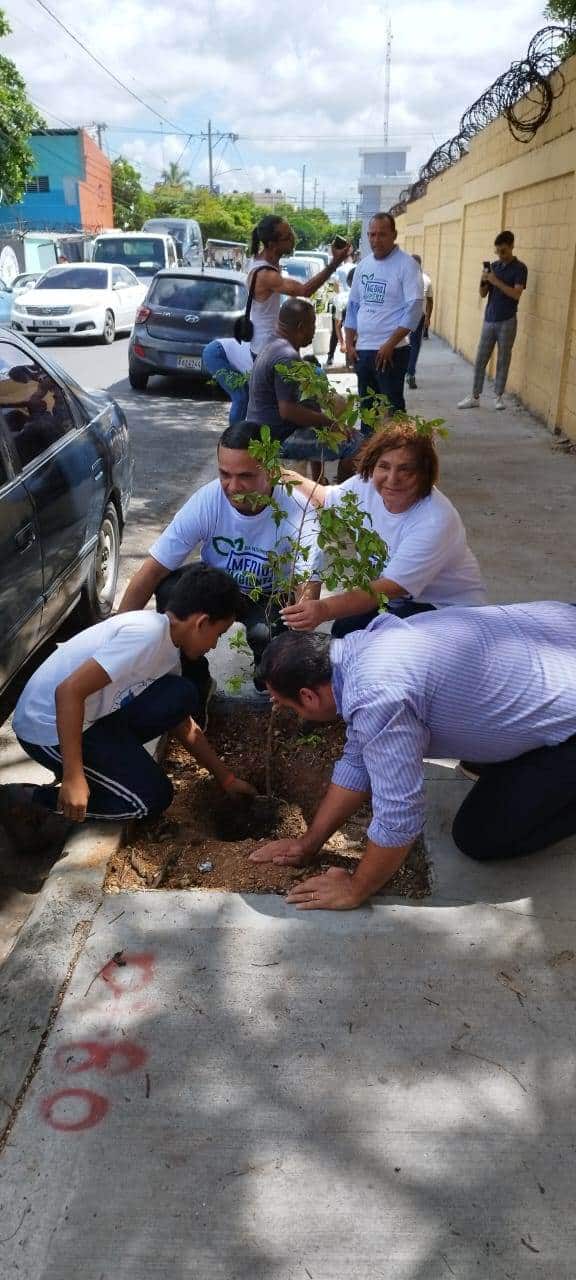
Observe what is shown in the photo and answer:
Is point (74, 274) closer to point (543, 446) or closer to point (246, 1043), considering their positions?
point (543, 446)

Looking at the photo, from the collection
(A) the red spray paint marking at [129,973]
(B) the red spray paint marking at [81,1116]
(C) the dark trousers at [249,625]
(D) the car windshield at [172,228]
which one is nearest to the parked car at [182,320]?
(C) the dark trousers at [249,625]

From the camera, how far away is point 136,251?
70.3 ft

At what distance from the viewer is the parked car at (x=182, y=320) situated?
464 inches

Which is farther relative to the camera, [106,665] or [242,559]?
[242,559]

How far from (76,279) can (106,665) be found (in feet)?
53.4

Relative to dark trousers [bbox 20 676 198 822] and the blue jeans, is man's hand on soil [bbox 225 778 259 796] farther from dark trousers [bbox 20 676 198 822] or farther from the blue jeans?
the blue jeans

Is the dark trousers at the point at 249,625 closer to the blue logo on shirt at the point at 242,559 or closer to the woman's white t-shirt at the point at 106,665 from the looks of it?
the blue logo on shirt at the point at 242,559

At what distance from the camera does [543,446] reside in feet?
29.8

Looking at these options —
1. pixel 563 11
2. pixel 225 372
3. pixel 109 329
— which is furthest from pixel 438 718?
pixel 109 329

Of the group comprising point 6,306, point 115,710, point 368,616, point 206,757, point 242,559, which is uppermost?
point 6,306

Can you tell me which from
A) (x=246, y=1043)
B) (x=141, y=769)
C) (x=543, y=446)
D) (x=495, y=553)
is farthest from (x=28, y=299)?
(x=246, y=1043)

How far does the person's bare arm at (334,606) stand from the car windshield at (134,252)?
19879 mm

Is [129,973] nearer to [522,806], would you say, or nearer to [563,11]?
[522,806]

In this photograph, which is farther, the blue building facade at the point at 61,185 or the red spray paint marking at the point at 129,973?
the blue building facade at the point at 61,185
